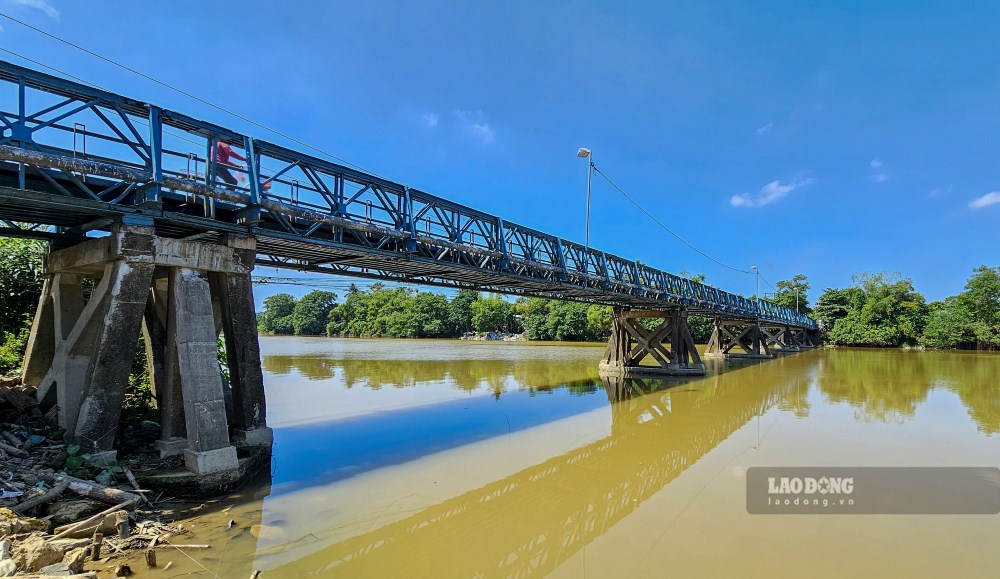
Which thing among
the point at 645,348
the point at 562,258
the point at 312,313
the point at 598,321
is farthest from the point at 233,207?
the point at 312,313

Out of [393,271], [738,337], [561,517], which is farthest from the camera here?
[738,337]

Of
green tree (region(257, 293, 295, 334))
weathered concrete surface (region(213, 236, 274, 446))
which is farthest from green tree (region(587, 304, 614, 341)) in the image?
green tree (region(257, 293, 295, 334))

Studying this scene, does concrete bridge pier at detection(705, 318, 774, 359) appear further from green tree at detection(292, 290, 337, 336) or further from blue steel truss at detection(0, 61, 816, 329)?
green tree at detection(292, 290, 337, 336)

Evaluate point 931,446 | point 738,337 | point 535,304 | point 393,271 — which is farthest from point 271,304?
point 931,446

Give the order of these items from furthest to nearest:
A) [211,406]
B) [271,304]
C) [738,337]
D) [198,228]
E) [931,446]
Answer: [271,304] < [738,337] < [931,446] < [198,228] < [211,406]

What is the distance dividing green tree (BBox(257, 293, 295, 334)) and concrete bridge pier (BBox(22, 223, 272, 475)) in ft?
477

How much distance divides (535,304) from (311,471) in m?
83.4

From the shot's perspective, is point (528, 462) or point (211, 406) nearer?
point (211, 406)

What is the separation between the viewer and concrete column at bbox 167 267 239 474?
7.90 meters

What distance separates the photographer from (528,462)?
10414 mm

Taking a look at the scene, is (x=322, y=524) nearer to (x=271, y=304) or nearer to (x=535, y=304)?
(x=535, y=304)

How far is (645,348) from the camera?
27.3 meters
